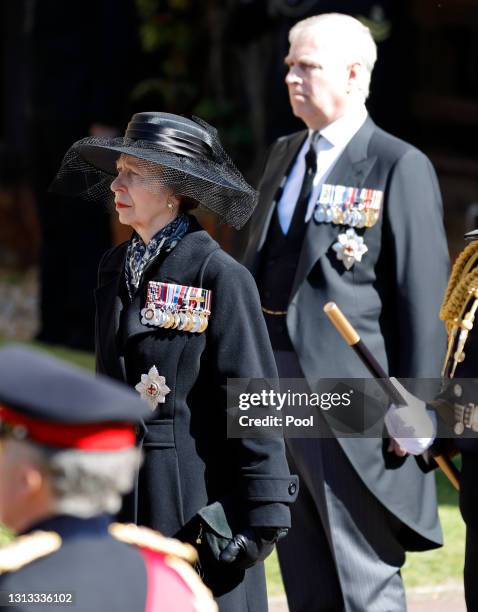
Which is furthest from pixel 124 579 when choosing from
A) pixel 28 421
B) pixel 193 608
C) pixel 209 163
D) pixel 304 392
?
pixel 304 392

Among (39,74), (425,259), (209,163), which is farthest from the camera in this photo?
(39,74)

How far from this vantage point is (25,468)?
211 centimetres

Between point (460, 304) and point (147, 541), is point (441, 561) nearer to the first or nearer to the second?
point (460, 304)

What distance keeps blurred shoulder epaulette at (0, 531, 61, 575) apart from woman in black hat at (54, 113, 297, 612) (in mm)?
981

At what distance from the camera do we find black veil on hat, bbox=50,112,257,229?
3279 millimetres

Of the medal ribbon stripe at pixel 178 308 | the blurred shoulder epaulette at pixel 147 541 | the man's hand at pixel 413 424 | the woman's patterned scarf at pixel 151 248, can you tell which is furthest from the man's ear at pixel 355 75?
the blurred shoulder epaulette at pixel 147 541

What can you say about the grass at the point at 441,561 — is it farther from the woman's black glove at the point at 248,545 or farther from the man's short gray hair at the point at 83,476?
the man's short gray hair at the point at 83,476

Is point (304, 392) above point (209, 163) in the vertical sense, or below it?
below

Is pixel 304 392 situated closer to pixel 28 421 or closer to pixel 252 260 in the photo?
pixel 252 260

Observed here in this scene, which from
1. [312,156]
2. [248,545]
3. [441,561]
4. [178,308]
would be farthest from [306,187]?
[441,561]

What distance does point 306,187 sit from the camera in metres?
4.32

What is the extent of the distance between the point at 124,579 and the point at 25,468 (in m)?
0.22

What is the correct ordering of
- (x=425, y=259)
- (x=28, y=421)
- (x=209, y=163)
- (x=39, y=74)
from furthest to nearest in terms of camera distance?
1. (x=39, y=74)
2. (x=425, y=259)
3. (x=209, y=163)
4. (x=28, y=421)

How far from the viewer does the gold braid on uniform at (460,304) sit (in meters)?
3.56
